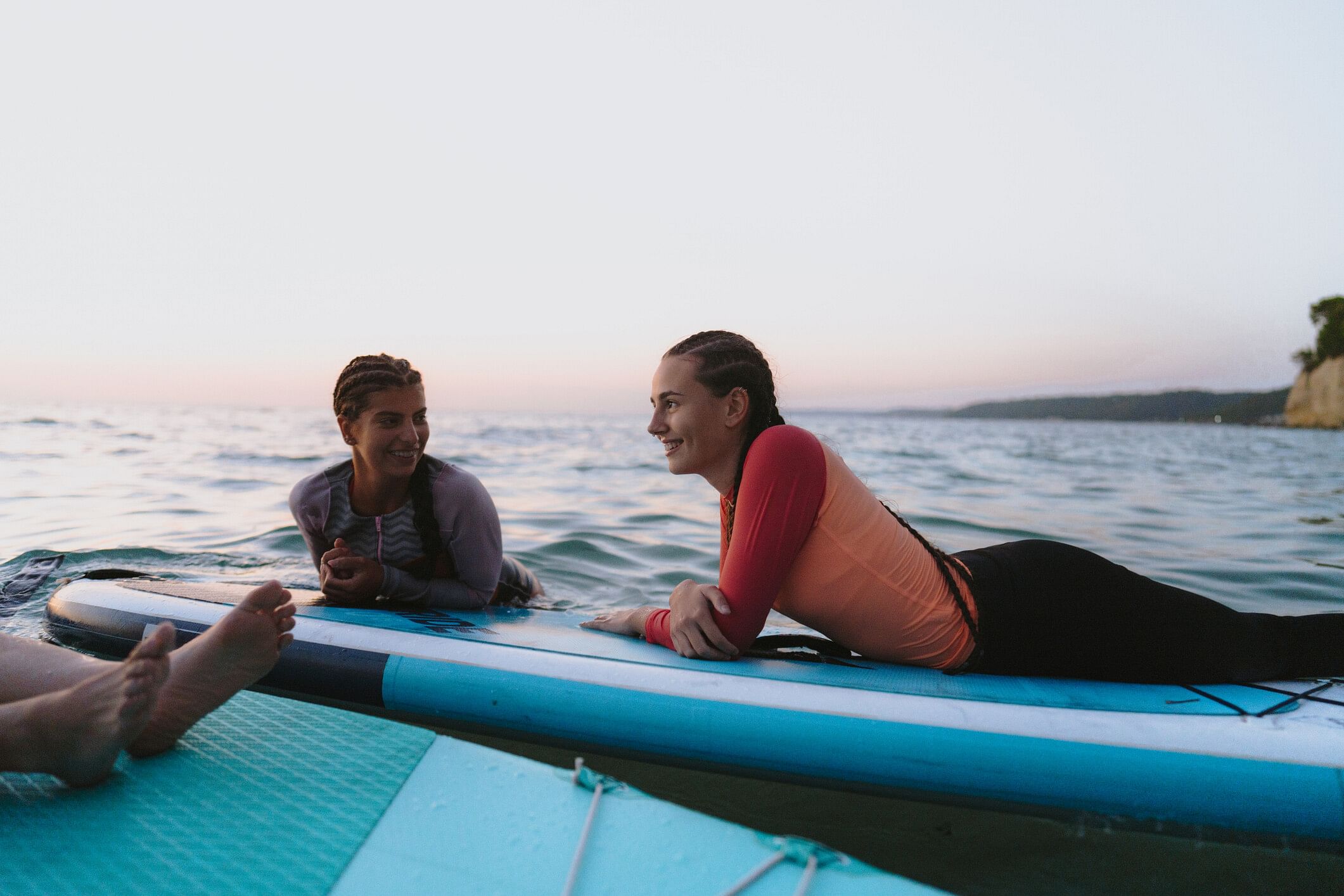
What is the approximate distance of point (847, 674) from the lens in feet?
7.79

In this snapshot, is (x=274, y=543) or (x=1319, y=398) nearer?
(x=274, y=543)

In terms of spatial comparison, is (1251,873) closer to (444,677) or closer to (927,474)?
(444,677)

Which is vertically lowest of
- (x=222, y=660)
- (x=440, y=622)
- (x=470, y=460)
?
(x=470, y=460)

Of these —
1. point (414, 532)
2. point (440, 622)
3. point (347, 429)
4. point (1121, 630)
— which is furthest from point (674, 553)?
point (1121, 630)

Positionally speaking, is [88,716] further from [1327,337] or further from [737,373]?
[1327,337]

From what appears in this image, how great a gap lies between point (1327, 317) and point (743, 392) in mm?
54167

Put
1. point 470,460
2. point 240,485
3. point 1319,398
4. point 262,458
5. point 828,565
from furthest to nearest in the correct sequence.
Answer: point 1319,398 → point 470,460 → point 262,458 → point 240,485 → point 828,565

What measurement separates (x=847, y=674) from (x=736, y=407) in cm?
84

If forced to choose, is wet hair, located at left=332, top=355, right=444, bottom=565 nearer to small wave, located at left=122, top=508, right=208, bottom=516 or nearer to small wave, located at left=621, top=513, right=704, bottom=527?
small wave, located at left=621, top=513, right=704, bottom=527

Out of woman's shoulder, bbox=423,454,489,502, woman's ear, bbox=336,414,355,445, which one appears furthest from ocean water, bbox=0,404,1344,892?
woman's ear, bbox=336,414,355,445

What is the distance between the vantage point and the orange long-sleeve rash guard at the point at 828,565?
84.1 inches

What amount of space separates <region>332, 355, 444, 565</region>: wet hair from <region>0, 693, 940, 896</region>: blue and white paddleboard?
4.23 ft

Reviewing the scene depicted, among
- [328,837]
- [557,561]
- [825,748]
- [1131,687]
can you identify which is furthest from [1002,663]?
[557,561]

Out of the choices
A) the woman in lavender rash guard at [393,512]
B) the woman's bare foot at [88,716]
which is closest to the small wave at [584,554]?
the woman in lavender rash guard at [393,512]
